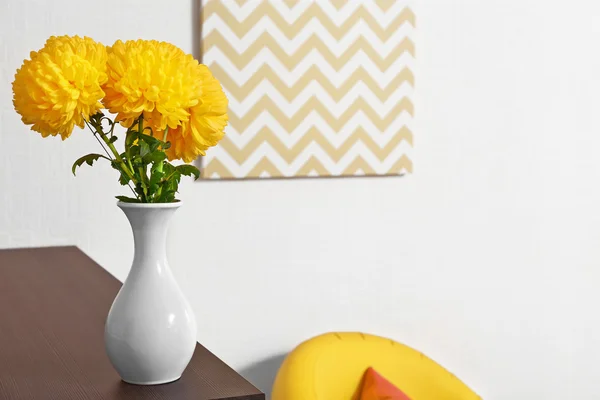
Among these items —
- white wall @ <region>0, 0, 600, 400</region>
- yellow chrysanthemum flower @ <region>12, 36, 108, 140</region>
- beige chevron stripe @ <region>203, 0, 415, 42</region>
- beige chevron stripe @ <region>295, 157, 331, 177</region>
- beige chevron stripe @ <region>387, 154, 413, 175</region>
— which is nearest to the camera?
yellow chrysanthemum flower @ <region>12, 36, 108, 140</region>

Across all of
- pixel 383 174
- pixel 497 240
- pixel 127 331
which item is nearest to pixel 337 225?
pixel 383 174

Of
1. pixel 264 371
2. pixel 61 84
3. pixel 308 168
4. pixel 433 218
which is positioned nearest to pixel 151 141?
pixel 61 84

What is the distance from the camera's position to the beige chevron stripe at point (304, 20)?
6.91ft

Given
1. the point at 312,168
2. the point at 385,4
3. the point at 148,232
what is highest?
the point at 385,4

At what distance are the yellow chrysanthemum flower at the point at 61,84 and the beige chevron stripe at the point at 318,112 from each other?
130cm

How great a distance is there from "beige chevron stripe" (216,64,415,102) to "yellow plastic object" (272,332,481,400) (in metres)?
0.71

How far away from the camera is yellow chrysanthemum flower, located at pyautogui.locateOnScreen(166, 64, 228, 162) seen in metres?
0.85

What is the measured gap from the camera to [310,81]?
2.23 meters

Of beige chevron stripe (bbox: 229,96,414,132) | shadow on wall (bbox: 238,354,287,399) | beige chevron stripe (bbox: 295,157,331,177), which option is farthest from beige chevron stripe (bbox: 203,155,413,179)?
shadow on wall (bbox: 238,354,287,399)

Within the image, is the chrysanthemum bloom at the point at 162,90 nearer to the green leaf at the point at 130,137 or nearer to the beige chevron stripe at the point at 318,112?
the green leaf at the point at 130,137

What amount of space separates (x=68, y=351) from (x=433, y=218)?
63.9 inches

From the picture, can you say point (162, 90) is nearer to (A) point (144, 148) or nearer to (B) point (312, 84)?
(A) point (144, 148)

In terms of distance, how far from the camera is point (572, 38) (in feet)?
8.52

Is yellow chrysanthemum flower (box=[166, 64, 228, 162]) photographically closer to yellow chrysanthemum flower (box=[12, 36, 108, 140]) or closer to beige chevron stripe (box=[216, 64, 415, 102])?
yellow chrysanthemum flower (box=[12, 36, 108, 140])
